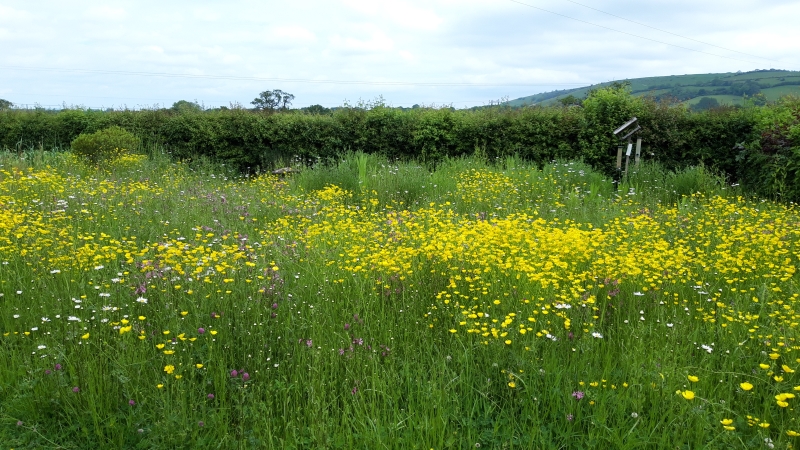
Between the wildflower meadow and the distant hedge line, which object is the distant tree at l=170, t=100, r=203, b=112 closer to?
the distant hedge line

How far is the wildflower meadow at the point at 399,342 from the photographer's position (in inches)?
107

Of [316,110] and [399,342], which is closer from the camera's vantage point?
[399,342]

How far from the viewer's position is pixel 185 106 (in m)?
15.1

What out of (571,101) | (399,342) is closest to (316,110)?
(571,101)

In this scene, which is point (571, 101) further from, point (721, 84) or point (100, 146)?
point (721, 84)

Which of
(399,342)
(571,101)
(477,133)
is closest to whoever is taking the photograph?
(399,342)

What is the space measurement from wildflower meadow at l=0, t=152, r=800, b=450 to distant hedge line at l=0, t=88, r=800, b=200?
211 inches

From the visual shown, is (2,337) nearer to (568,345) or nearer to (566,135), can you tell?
(568,345)

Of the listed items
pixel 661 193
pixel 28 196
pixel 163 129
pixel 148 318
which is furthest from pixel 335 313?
pixel 163 129

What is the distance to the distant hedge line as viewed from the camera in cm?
1031

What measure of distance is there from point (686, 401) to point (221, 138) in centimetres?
1325

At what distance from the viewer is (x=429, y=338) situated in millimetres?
3510

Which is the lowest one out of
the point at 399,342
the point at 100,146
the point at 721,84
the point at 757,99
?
the point at 399,342

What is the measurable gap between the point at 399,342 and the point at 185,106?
45.2 ft
